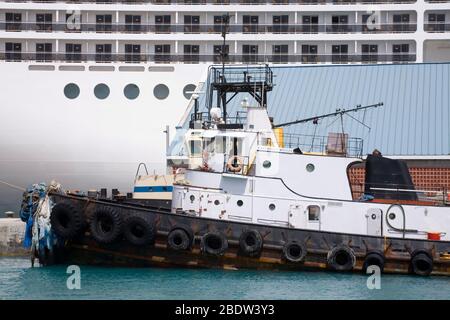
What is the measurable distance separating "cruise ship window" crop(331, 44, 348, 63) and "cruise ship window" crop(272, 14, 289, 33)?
202 centimetres

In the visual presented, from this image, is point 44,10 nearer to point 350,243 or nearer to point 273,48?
point 273,48

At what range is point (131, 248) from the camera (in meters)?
27.4

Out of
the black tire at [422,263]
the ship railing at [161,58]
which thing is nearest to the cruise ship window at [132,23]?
the ship railing at [161,58]

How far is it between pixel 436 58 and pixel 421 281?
18483 millimetres

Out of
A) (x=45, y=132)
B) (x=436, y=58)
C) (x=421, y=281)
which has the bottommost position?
(x=421, y=281)

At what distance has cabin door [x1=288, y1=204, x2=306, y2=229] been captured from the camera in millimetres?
27547

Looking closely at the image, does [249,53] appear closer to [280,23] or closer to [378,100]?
[280,23]

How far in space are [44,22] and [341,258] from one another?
61.8 ft

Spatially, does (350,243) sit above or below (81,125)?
below

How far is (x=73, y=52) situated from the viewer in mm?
40750

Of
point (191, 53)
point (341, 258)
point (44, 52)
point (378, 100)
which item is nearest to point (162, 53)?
point (191, 53)

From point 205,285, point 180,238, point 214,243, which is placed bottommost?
point 205,285
